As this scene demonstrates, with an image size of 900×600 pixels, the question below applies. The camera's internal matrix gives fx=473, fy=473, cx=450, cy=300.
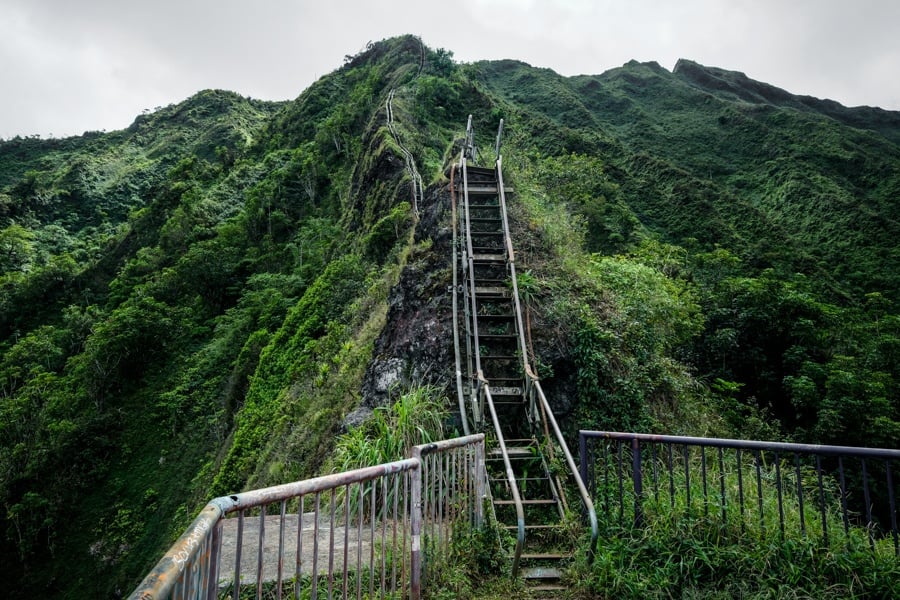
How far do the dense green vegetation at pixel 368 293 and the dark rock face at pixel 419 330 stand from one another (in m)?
0.55

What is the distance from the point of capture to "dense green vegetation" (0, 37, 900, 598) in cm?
927

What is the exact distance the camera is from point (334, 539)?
3.36 metres

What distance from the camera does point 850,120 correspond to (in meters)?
59.3

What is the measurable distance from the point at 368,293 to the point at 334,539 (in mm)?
8750

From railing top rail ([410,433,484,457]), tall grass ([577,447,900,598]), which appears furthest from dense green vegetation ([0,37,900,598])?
railing top rail ([410,433,484,457])

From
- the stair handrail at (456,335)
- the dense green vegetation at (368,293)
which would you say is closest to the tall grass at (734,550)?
the dense green vegetation at (368,293)

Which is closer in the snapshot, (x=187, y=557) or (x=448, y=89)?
(x=187, y=557)

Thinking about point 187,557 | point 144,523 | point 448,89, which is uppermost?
point 448,89

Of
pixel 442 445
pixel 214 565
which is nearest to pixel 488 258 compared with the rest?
pixel 442 445

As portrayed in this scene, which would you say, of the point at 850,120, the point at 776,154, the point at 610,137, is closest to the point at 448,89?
the point at 610,137

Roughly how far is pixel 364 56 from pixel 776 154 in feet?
125

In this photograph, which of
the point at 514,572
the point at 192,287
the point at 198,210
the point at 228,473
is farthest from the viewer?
the point at 198,210

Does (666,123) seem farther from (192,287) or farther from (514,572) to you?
(514,572)

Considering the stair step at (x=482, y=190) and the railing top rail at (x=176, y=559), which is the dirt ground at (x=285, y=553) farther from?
the stair step at (x=482, y=190)
